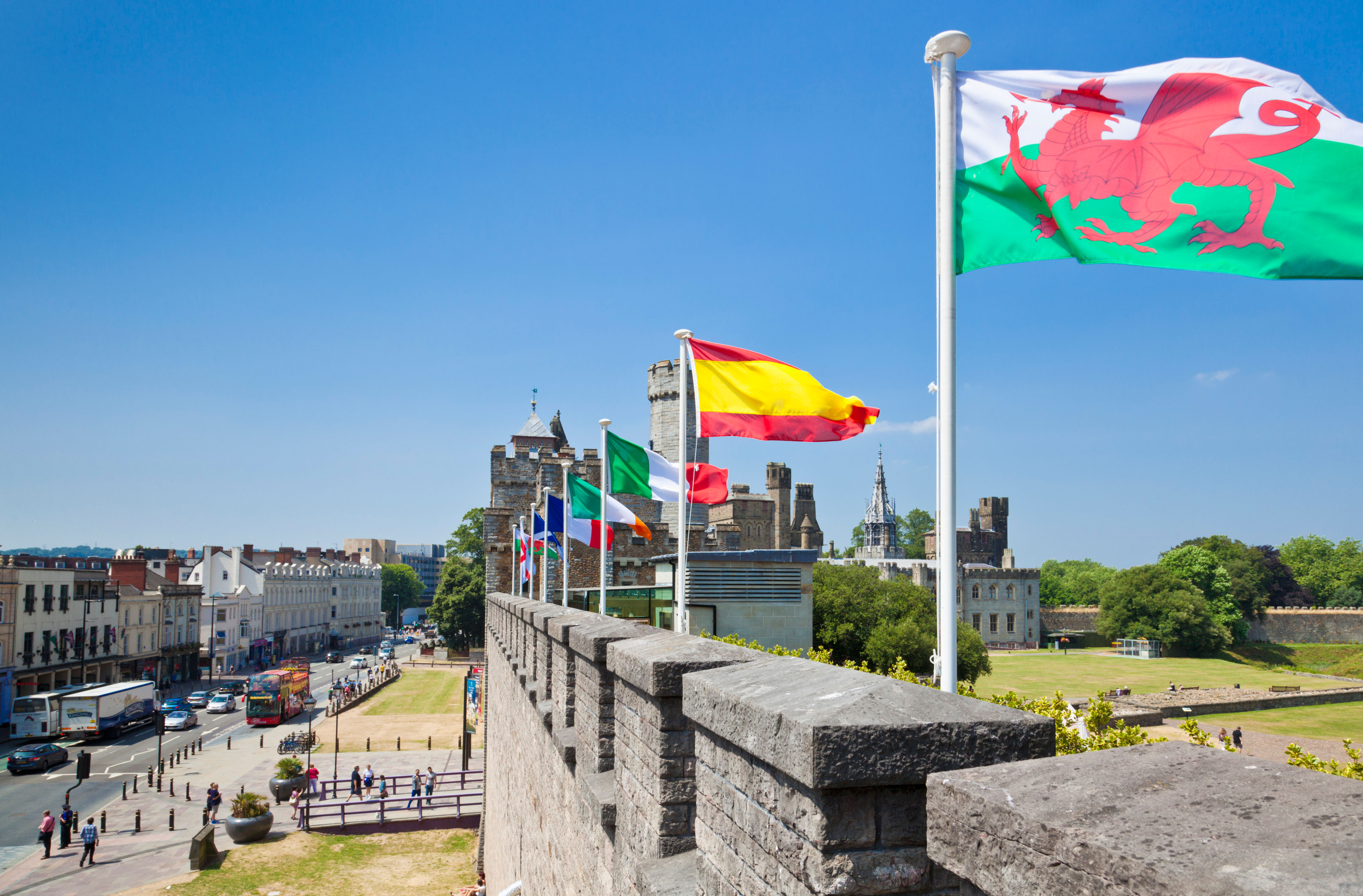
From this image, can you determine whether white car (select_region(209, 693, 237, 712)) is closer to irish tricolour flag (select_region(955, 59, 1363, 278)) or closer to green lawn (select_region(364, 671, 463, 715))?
green lawn (select_region(364, 671, 463, 715))

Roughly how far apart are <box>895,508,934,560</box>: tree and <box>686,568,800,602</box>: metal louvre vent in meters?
84.1

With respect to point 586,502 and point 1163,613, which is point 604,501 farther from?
point 1163,613

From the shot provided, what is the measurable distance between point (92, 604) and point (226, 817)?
30.6 metres

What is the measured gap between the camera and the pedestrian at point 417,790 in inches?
1022

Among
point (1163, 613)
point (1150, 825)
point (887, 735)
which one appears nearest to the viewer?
point (1150, 825)

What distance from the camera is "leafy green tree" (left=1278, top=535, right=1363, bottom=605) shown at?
9119 cm

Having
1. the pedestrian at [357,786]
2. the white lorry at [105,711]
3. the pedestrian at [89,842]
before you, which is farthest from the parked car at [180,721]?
the pedestrian at [89,842]

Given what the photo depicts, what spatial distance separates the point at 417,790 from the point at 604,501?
18025 mm

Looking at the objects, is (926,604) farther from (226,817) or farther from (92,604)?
(92,604)

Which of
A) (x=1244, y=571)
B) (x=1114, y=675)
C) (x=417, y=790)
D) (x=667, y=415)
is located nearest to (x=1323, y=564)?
(x=1244, y=571)

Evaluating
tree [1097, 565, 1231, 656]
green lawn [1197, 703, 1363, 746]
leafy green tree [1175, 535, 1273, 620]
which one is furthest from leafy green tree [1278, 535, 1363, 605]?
green lawn [1197, 703, 1363, 746]

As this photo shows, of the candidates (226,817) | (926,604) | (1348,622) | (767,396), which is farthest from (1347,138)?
(1348,622)

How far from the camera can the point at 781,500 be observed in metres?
70.1

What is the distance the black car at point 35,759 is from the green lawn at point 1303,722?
136 ft
